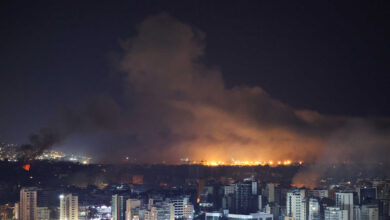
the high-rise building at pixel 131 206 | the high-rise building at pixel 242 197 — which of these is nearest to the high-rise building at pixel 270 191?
the high-rise building at pixel 242 197

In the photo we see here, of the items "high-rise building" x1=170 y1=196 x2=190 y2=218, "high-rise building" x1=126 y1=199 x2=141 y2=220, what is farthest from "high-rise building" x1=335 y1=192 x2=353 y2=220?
"high-rise building" x1=126 y1=199 x2=141 y2=220

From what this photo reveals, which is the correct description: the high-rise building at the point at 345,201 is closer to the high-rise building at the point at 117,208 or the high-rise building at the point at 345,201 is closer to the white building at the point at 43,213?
the high-rise building at the point at 117,208

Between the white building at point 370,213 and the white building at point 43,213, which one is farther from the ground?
the white building at point 370,213

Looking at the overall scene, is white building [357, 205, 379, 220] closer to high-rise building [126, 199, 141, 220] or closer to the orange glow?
high-rise building [126, 199, 141, 220]

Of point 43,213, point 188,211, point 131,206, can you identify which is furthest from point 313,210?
point 43,213

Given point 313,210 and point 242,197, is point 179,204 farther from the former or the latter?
point 313,210

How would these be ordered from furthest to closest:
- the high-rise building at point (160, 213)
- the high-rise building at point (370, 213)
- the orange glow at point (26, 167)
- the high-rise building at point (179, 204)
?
the orange glow at point (26, 167), the high-rise building at point (179, 204), the high-rise building at point (160, 213), the high-rise building at point (370, 213)
